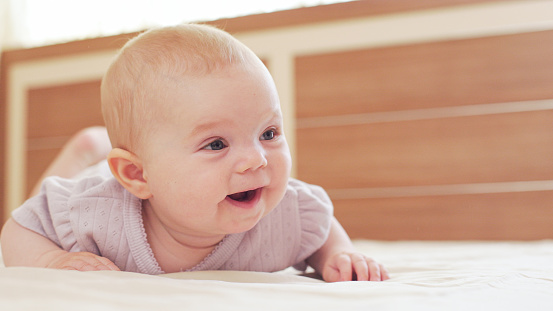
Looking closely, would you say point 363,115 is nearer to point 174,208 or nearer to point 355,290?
point 174,208

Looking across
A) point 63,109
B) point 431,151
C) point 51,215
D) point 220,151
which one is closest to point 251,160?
point 220,151

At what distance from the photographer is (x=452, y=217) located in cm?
234

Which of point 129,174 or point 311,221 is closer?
point 129,174

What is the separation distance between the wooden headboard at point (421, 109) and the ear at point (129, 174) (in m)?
1.73

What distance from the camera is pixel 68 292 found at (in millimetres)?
499

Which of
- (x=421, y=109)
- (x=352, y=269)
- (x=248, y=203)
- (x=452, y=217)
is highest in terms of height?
(x=421, y=109)

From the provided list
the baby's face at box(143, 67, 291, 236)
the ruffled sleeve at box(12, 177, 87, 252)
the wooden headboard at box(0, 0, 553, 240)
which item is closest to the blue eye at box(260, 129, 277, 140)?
the baby's face at box(143, 67, 291, 236)

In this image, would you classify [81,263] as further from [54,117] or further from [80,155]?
[54,117]

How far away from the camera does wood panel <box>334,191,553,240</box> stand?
7.38 feet

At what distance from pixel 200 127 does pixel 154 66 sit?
4.6 inches

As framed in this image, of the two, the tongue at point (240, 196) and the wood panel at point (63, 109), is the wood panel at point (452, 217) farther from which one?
the tongue at point (240, 196)

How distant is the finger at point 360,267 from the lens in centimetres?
81

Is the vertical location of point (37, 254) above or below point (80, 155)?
below

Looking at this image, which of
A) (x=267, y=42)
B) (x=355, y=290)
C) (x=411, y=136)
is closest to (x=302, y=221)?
(x=355, y=290)
